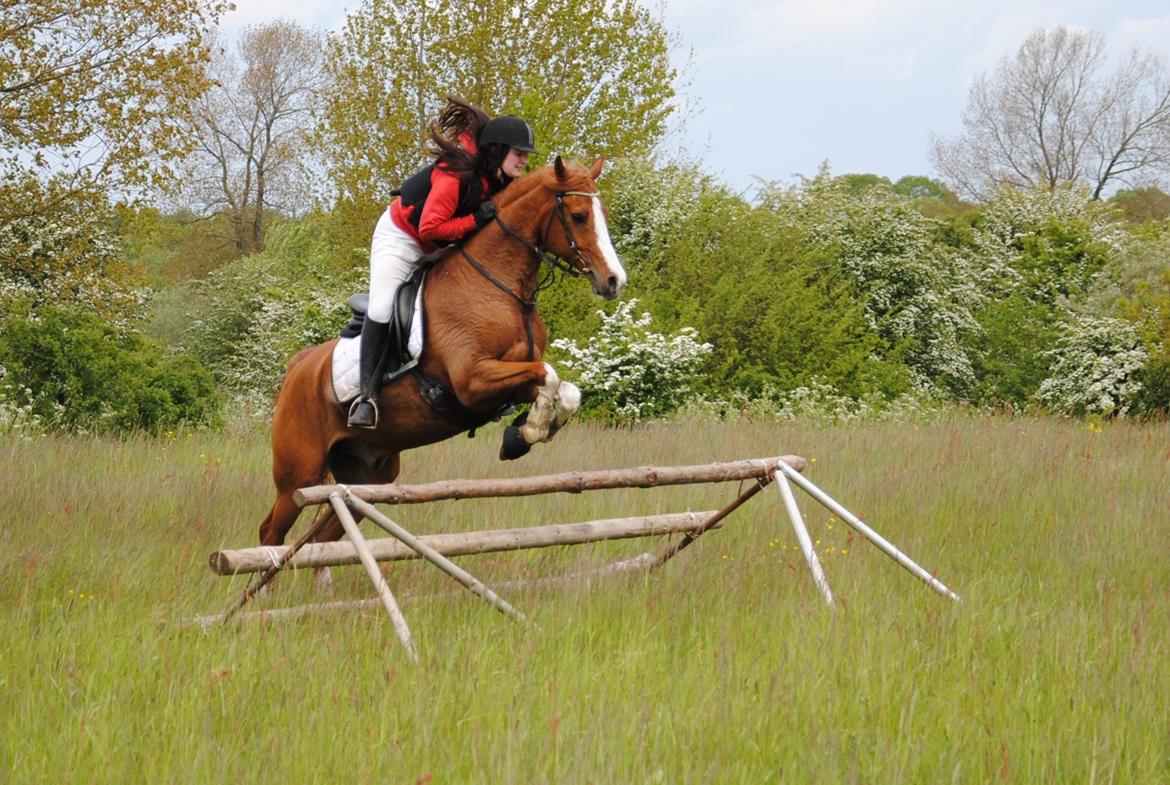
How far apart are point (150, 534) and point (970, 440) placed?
751 cm

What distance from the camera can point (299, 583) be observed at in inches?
264

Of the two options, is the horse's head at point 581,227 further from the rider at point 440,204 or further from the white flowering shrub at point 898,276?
the white flowering shrub at point 898,276

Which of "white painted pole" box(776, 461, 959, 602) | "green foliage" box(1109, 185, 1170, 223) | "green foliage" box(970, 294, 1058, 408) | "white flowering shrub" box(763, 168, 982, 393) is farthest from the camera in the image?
"green foliage" box(1109, 185, 1170, 223)

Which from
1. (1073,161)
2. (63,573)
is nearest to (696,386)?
(63,573)

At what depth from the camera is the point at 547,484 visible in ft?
19.0

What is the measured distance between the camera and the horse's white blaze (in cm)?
606

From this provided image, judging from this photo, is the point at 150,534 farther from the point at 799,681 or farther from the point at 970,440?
the point at 970,440

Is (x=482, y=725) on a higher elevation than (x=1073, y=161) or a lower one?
lower

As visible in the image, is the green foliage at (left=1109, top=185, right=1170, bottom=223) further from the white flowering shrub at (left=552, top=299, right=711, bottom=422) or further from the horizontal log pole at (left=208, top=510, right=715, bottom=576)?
the horizontal log pole at (left=208, top=510, right=715, bottom=576)

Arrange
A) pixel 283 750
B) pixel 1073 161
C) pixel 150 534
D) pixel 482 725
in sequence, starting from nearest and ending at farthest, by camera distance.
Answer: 1. pixel 283 750
2. pixel 482 725
3. pixel 150 534
4. pixel 1073 161

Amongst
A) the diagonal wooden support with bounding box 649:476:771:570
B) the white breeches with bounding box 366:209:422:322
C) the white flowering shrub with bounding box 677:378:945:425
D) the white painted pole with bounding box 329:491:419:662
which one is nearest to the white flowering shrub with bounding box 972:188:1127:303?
the white flowering shrub with bounding box 677:378:945:425

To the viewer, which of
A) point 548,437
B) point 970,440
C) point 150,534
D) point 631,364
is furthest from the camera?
point 631,364

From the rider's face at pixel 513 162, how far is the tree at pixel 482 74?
19.9 m

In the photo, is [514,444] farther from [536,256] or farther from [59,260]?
[59,260]
